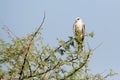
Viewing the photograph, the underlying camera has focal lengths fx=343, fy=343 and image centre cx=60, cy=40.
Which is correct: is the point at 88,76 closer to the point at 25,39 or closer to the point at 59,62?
the point at 59,62

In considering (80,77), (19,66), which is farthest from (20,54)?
(80,77)

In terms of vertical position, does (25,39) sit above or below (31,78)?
above

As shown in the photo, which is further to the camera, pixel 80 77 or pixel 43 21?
pixel 80 77

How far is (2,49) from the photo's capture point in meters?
6.64

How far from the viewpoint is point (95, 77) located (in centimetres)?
741

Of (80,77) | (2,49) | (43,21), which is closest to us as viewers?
(43,21)

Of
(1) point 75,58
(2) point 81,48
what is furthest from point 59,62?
(2) point 81,48

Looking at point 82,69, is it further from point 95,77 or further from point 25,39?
point 25,39

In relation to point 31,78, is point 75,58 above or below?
above

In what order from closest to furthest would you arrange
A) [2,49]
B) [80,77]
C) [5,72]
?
1. [5,72]
2. [2,49]
3. [80,77]

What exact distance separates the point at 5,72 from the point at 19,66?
1.09 feet

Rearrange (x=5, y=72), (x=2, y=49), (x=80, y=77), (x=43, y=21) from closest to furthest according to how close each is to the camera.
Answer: (x=43, y=21) → (x=5, y=72) → (x=2, y=49) → (x=80, y=77)

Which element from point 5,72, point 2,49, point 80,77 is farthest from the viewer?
point 80,77

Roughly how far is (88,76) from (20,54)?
1720 millimetres
